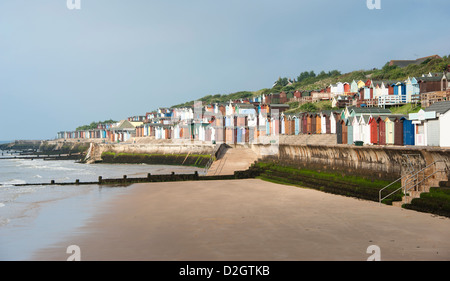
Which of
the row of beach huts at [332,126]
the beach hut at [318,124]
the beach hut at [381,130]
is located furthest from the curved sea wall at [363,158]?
the beach hut at [318,124]

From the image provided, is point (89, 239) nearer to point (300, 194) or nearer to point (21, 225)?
point (21, 225)

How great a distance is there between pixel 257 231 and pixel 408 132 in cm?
1550

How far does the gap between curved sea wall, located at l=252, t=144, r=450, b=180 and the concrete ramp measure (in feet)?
28.3

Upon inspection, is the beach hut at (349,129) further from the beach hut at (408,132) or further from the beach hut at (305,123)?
the beach hut at (305,123)

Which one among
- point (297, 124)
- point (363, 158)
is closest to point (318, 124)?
point (297, 124)

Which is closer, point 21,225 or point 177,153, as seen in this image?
point 21,225

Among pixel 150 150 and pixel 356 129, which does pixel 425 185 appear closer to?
pixel 356 129

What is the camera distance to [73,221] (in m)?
22.8

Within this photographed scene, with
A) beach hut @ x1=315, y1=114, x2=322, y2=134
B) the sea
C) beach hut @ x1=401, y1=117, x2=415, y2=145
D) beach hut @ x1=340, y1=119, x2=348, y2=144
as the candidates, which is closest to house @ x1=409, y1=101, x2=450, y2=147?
beach hut @ x1=401, y1=117, x2=415, y2=145

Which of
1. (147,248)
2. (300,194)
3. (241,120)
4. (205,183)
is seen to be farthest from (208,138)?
(147,248)

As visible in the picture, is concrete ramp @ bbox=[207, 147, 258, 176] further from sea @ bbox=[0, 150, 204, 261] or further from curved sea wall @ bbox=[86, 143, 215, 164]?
sea @ bbox=[0, 150, 204, 261]
